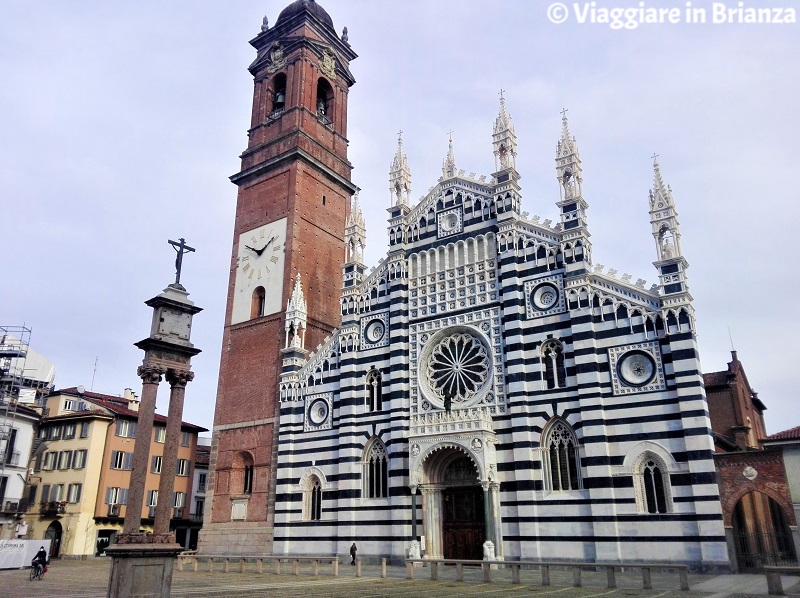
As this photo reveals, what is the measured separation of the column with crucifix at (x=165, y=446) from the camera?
15.1 m

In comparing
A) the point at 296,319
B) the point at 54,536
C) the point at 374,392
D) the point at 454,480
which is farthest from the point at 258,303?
the point at 54,536

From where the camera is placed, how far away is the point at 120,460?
4781 centimetres

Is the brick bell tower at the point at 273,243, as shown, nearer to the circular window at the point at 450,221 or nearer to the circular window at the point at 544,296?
the circular window at the point at 450,221

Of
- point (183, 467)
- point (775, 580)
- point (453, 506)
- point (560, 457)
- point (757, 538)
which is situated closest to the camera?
point (775, 580)

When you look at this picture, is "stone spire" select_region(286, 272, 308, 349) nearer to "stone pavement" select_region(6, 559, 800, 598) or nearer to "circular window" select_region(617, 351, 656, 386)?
"stone pavement" select_region(6, 559, 800, 598)

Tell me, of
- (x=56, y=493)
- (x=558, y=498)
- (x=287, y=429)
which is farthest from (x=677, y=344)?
(x=56, y=493)

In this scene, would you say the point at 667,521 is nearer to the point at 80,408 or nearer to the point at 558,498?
the point at 558,498

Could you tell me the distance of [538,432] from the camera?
2980 centimetres

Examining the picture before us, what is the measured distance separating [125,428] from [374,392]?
918 inches

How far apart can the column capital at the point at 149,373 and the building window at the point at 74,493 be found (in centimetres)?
3391

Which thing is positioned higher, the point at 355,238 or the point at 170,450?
the point at 355,238

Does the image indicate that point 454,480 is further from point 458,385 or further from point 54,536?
point 54,536

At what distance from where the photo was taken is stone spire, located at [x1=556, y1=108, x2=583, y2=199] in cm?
3231

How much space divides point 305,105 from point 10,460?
31552mm
